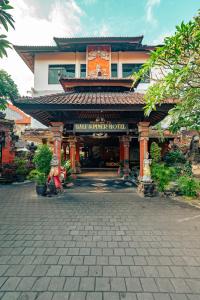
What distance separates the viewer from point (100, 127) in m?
8.56

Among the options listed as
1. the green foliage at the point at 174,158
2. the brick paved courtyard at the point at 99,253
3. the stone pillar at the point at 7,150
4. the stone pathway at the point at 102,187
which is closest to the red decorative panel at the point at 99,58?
the stone pillar at the point at 7,150

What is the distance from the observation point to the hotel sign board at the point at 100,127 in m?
8.55

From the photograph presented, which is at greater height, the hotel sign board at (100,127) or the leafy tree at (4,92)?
the leafy tree at (4,92)

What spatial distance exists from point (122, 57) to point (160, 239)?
57.5ft

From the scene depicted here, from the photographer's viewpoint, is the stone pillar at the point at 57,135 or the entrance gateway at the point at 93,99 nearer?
the entrance gateway at the point at 93,99

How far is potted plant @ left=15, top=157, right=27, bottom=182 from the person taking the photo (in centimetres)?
1273

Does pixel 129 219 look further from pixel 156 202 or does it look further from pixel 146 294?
pixel 146 294

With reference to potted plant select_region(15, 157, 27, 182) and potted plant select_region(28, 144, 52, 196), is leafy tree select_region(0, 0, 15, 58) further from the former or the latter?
potted plant select_region(15, 157, 27, 182)

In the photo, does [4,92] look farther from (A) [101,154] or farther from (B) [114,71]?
(A) [101,154]

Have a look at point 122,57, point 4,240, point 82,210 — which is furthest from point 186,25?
point 122,57

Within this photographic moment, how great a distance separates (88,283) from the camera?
8.53ft

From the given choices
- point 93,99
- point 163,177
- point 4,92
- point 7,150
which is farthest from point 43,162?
point 7,150

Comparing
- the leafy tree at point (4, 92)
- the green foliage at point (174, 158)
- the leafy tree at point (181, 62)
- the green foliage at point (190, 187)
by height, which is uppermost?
the leafy tree at point (4, 92)

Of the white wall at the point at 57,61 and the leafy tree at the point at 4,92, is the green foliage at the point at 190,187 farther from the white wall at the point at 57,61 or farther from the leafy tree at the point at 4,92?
the white wall at the point at 57,61
